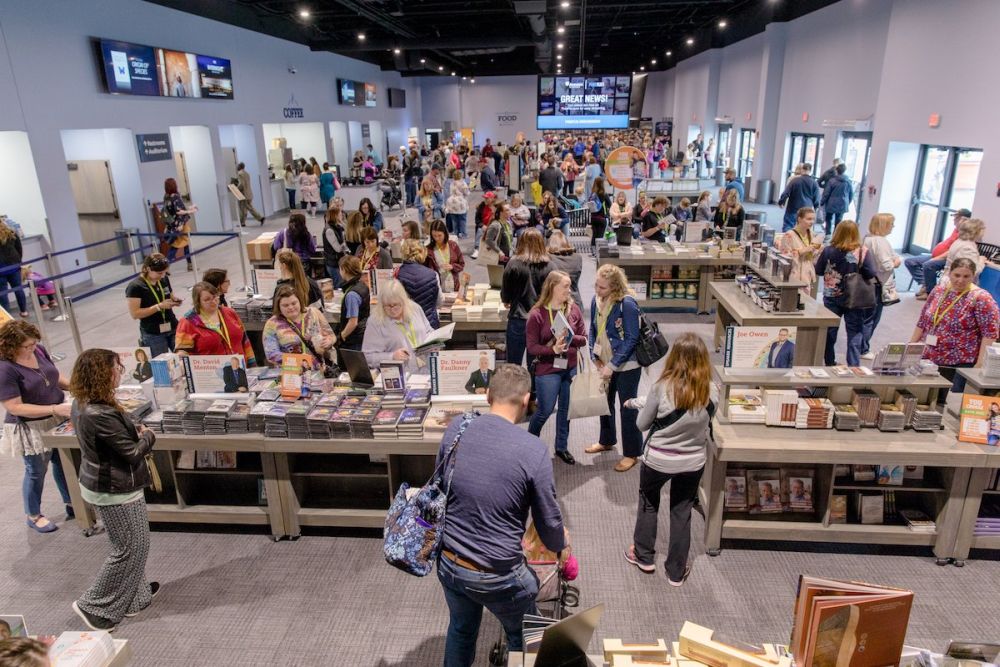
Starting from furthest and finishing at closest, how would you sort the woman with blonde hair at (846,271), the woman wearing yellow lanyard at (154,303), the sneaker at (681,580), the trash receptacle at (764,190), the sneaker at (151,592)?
the trash receptacle at (764,190) → the woman with blonde hair at (846,271) → the woman wearing yellow lanyard at (154,303) → the sneaker at (681,580) → the sneaker at (151,592)

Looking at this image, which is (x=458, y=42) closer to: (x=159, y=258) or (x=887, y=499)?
(x=159, y=258)

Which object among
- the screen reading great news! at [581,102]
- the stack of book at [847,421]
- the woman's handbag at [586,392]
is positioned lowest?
the woman's handbag at [586,392]

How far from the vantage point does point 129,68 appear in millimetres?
11953

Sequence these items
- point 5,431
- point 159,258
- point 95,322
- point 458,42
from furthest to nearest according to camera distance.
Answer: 1. point 458,42
2. point 95,322
3. point 159,258
4. point 5,431

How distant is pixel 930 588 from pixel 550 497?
2768 millimetres

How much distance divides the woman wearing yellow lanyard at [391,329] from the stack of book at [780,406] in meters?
2.44

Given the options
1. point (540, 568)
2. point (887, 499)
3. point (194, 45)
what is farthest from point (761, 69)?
point (540, 568)

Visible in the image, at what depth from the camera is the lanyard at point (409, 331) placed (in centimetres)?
500

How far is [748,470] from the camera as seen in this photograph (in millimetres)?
4320

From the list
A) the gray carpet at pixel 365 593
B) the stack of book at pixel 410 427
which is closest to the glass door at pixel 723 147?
the gray carpet at pixel 365 593

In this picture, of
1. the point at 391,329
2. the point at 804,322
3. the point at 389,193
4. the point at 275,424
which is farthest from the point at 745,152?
the point at 275,424

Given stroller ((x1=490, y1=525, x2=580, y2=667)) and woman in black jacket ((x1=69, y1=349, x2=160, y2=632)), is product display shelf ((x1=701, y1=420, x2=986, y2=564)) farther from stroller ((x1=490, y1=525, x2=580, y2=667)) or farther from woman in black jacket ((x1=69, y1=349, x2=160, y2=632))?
woman in black jacket ((x1=69, y1=349, x2=160, y2=632))

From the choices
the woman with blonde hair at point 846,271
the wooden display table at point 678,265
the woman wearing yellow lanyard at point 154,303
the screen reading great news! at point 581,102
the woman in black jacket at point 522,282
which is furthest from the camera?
the screen reading great news! at point 581,102

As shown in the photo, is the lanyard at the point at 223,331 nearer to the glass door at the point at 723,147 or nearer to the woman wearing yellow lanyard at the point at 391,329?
the woman wearing yellow lanyard at the point at 391,329
